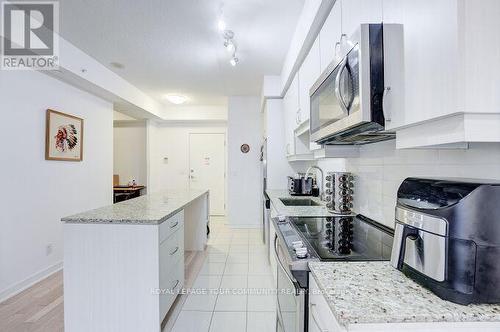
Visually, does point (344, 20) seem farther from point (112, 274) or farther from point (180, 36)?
point (112, 274)

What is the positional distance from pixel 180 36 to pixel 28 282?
2938 millimetres

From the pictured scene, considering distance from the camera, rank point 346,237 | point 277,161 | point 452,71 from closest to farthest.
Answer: point 452,71 → point 346,237 → point 277,161

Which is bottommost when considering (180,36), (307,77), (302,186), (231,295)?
(231,295)

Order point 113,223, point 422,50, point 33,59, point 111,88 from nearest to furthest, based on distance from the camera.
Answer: point 422,50 → point 113,223 → point 33,59 → point 111,88

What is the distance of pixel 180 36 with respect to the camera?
8.82ft

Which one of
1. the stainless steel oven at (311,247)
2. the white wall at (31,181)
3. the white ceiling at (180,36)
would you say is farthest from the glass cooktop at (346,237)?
the white wall at (31,181)

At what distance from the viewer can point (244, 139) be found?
16.2 ft

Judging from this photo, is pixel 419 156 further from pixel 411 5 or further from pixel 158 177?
pixel 158 177

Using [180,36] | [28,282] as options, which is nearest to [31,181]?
[28,282]

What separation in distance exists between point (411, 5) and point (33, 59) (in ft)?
10.9

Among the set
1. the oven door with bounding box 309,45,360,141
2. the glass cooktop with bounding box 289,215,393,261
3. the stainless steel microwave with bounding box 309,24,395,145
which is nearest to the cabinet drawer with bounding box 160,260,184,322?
the glass cooktop with bounding box 289,215,393,261

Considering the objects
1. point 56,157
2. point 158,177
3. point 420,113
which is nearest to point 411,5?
point 420,113

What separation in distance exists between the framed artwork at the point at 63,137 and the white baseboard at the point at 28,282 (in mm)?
1236

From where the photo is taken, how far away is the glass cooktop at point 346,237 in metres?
1.17
